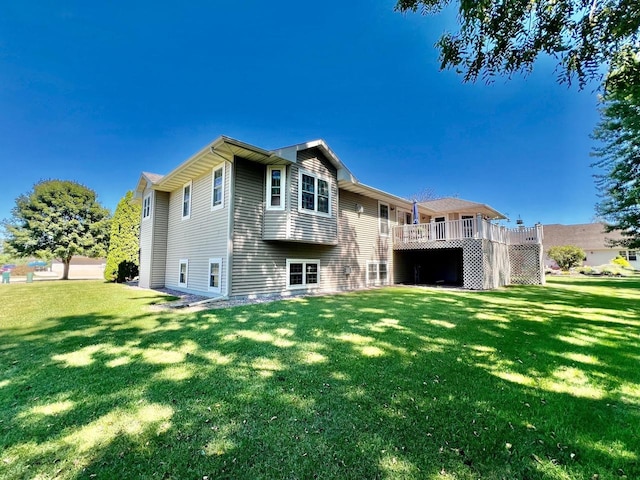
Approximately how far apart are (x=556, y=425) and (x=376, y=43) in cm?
1434

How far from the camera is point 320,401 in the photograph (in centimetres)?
273

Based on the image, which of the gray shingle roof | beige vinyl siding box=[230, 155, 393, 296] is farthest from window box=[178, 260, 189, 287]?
the gray shingle roof

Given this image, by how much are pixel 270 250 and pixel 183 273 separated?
4719 millimetres

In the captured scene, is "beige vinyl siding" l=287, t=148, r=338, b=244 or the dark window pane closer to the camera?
"beige vinyl siding" l=287, t=148, r=338, b=244

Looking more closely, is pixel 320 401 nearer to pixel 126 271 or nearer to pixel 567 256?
pixel 126 271

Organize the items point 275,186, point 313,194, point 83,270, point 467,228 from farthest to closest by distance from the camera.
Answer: point 83,270 → point 467,228 → point 313,194 → point 275,186

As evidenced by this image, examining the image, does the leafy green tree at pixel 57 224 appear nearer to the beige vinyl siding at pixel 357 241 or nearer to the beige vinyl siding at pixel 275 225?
the beige vinyl siding at pixel 275 225

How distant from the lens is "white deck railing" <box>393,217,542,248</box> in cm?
1262

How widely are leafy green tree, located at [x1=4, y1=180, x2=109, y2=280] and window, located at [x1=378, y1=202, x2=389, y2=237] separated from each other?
19364 millimetres

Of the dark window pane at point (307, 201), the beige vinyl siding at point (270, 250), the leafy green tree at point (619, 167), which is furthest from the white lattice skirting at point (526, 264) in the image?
the dark window pane at point (307, 201)

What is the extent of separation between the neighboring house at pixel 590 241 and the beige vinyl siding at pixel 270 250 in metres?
30.2

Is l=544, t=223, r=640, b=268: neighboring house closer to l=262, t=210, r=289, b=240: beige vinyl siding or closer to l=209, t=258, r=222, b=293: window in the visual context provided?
l=262, t=210, r=289, b=240: beige vinyl siding

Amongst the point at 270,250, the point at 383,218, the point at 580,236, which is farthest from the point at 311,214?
the point at 580,236

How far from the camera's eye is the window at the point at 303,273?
10.9m
